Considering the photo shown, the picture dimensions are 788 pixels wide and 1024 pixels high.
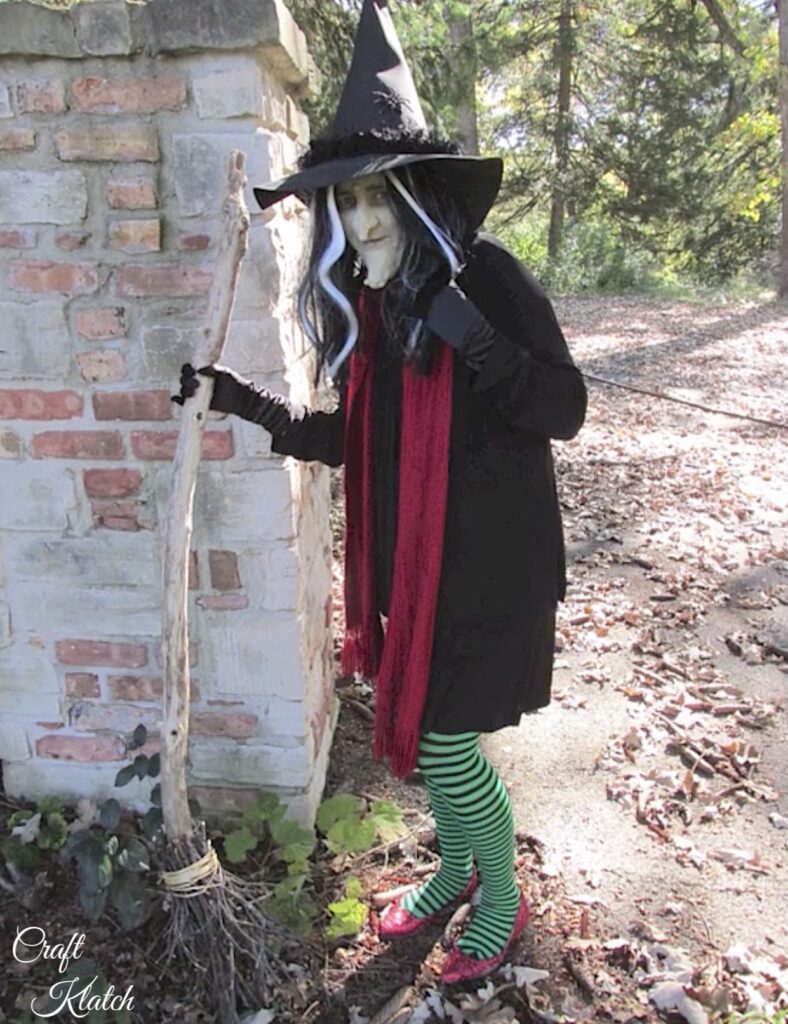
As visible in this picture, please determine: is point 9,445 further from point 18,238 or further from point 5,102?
point 5,102

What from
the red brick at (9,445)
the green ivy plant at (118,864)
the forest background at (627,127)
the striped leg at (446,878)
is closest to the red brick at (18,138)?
the red brick at (9,445)

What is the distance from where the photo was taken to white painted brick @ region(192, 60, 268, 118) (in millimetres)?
1965

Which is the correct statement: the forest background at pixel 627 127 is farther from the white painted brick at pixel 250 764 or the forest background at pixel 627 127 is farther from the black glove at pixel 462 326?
the black glove at pixel 462 326

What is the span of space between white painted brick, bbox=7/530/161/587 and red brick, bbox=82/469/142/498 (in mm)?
112

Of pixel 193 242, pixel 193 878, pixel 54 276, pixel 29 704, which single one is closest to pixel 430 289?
pixel 193 242

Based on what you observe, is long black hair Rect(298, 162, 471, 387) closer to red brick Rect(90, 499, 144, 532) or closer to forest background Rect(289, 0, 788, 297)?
red brick Rect(90, 499, 144, 532)

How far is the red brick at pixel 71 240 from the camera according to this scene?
6.89ft

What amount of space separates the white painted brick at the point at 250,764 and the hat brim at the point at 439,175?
4.99 feet

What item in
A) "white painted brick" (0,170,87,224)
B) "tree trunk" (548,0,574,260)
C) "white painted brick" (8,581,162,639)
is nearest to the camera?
"white painted brick" (0,170,87,224)

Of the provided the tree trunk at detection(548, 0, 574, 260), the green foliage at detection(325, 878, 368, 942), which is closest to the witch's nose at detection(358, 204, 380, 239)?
the green foliage at detection(325, 878, 368, 942)

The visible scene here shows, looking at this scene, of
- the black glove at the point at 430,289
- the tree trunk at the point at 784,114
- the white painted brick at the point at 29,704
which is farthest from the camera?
the tree trunk at the point at 784,114

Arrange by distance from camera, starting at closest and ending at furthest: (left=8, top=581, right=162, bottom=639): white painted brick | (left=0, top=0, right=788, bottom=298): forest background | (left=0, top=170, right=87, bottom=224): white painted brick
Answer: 1. (left=0, top=170, right=87, bottom=224): white painted brick
2. (left=8, top=581, right=162, bottom=639): white painted brick
3. (left=0, top=0, right=788, bottom=298): forest background

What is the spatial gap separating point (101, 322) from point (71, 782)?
1.40 meters

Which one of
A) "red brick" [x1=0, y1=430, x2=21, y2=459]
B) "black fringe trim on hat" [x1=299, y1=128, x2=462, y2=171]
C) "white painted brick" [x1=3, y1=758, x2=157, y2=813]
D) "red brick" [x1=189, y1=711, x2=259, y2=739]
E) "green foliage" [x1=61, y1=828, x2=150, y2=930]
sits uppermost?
"black fringe trim on hat" [x1=299, y1=128, x2=462, y2=171]
